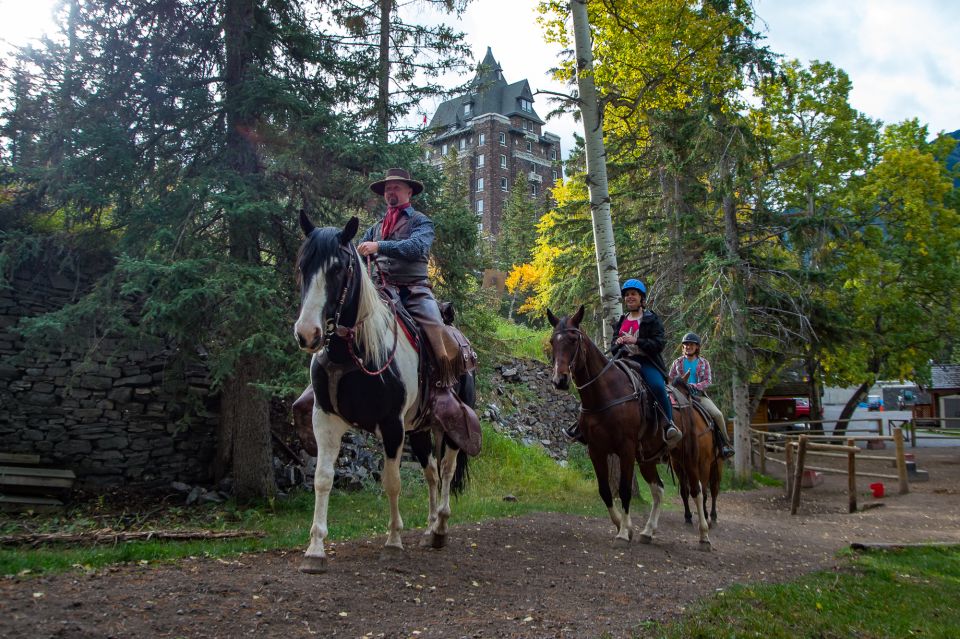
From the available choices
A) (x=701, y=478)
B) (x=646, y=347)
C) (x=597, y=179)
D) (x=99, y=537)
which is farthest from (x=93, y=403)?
(x=701, y=478)

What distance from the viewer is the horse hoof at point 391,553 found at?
19.2 feet

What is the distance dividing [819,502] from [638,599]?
12.0 m

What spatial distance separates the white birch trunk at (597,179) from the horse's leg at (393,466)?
651 cm

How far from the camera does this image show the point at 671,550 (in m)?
7.98

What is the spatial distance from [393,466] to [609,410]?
10.3 ft

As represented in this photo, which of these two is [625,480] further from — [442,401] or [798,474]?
[798,474]

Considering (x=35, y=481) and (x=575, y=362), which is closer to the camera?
(x=575, y=362)

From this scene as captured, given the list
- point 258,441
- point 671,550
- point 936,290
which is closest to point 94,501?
point 258,441

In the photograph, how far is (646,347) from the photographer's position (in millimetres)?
8297

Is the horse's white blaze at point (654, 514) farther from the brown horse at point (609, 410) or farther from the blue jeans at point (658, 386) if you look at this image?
the blue jeans at point (658, 386)

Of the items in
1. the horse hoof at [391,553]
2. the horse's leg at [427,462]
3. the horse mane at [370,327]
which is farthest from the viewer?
the horse's leg at [427,462]

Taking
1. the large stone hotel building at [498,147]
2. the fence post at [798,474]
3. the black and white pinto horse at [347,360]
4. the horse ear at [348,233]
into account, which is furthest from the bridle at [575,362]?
the large stone hotel building at [498,147]

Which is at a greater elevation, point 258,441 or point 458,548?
point 258,441

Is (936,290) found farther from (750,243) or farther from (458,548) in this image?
(458,548)
